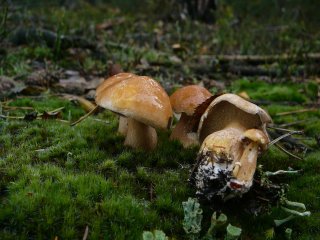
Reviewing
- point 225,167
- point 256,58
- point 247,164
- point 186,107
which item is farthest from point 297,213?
point 256,58

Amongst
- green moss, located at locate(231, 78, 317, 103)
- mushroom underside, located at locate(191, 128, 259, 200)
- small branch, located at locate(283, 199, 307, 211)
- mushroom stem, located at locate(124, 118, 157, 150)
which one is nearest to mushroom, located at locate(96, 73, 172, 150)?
mushroom stem, located at locate(124, 118, 157, 150)

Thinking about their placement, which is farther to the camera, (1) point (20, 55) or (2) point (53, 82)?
(1) point (20, 55)

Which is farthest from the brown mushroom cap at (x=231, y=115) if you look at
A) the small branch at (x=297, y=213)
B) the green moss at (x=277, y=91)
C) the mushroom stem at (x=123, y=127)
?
the green moss at (x=277, y=91)

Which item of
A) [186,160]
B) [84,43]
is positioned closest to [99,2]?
[84,43]

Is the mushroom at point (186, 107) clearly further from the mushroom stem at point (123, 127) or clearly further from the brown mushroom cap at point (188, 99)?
the mushroom stem at point (123, 127)

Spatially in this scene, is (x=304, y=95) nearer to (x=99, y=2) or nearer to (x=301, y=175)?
(x=301, y=175)

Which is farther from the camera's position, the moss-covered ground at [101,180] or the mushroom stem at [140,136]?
the mushroom stem at [140,136]

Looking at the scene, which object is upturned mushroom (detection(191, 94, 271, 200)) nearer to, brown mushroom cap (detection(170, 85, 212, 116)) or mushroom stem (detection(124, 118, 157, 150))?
brown mushroom cap (detection(170, 85, 212, 116))
